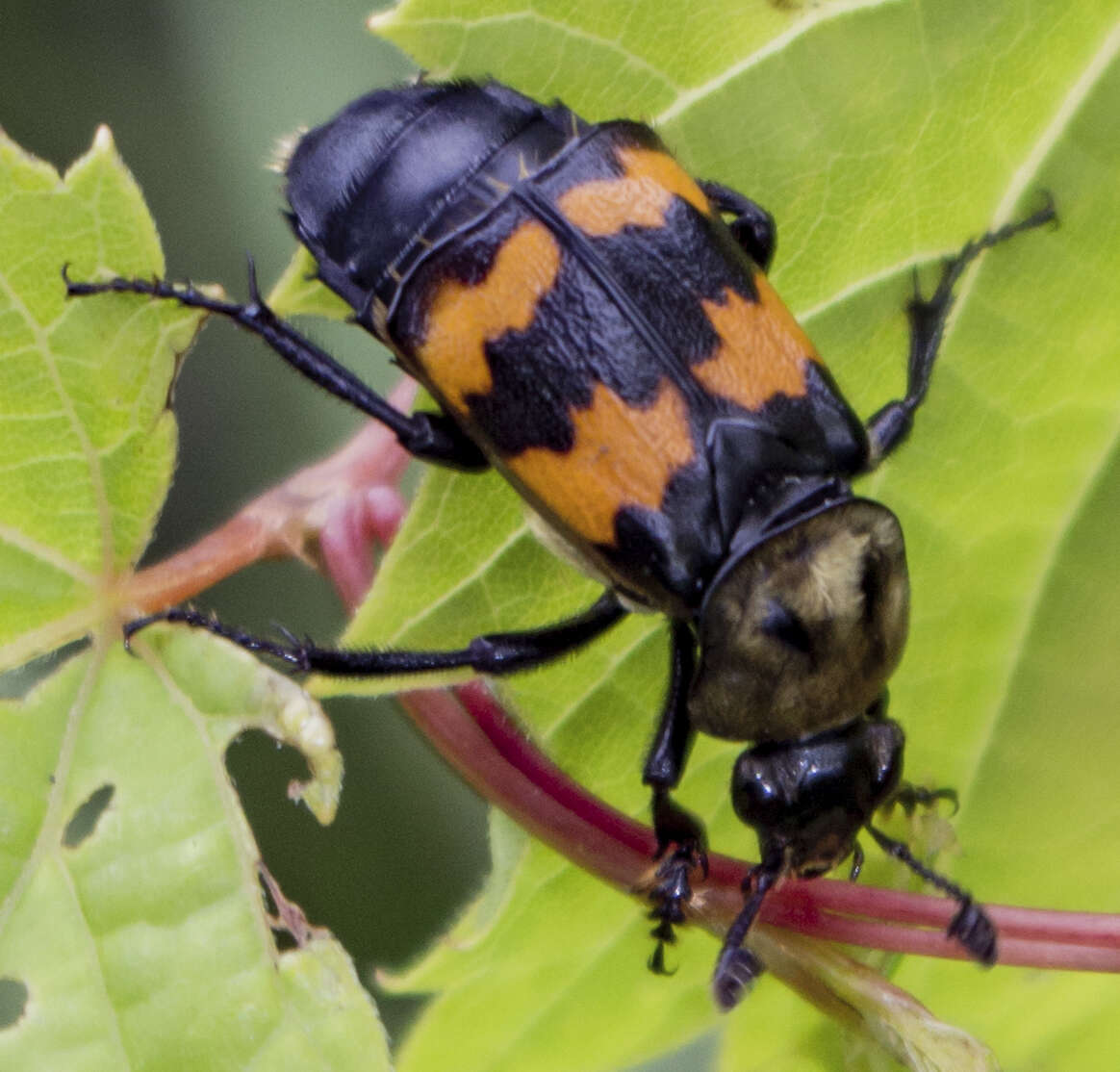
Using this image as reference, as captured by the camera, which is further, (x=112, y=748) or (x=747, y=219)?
(x=747, y=219)

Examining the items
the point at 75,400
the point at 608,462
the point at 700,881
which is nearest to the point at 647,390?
the point at 608,462

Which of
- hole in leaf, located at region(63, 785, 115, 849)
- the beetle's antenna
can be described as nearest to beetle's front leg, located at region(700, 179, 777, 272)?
the beetle's antenna

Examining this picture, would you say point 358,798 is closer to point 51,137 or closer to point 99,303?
point 51,137

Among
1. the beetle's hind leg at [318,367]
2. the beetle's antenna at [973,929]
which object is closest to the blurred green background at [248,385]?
the beetle's hind leg at [318,367]

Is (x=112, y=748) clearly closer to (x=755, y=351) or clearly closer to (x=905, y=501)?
(x=755, y=351)

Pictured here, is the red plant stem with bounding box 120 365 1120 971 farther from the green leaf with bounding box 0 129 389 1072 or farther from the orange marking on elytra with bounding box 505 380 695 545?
the orange marking on elytra with bounding box 505 380 695 545

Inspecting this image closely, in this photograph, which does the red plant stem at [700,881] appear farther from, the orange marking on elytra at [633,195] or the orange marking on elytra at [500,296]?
the orange marking on elytra at [633,195]

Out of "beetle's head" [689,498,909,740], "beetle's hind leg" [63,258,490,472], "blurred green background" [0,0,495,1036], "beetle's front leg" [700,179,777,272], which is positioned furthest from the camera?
"blurred green background" [0,0,495,1036]
